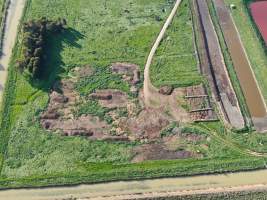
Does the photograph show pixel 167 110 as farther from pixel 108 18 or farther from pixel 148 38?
pixel 108 18

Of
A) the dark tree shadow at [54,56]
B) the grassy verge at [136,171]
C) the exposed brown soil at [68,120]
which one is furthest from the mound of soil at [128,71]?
the grassy verge at [136,171]

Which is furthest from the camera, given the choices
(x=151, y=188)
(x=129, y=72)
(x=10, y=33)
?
(x=10, y=33)

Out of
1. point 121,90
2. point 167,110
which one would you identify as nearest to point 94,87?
point 121,90

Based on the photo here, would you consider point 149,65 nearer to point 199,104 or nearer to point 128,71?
point 128,71

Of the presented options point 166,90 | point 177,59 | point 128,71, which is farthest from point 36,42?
point 177,59

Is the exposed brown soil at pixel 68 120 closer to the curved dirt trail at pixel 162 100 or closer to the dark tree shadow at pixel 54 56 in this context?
the dark tree shadow at pixel 54 56

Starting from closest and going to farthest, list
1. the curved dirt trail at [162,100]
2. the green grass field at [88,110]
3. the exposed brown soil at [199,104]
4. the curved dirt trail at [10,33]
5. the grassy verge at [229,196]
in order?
1. the grassy verge at [229,196]
2. the green grass field at [88,110]
3. the exposed brown soil at [199,104]
4. the curved dirt trail at [162,100]
5. the curved dirt trail at [10,33]

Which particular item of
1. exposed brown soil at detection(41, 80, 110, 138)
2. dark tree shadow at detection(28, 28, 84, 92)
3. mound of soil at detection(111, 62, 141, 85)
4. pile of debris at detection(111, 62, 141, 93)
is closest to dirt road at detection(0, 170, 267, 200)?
exposed brown soil at detection(41, 80, 110, 138)
